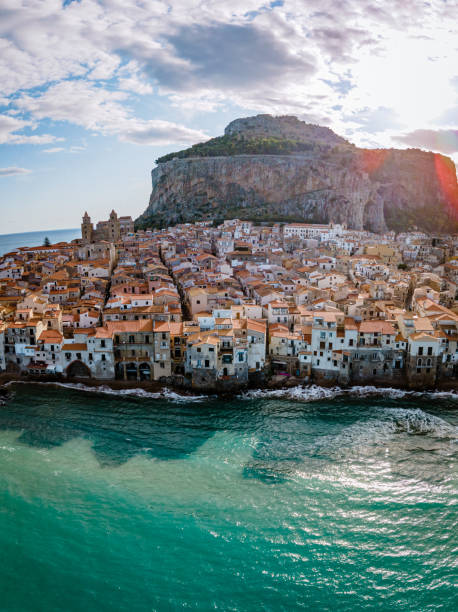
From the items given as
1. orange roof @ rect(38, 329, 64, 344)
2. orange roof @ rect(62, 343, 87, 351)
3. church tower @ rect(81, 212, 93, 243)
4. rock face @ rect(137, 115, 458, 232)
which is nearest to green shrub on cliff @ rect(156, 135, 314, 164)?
rock face @ rect(137, 115, 458, 232)

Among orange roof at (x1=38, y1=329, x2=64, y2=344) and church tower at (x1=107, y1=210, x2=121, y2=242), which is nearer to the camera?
orange roof at (x1=38, y1=329, x2=64, y2=344)

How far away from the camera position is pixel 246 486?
74.9ft

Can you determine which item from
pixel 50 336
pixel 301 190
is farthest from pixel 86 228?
pixel 301 190

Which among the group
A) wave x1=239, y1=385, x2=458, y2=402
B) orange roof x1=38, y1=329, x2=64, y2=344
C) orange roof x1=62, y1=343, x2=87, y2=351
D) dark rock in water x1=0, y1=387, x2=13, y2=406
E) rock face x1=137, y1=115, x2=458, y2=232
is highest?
rock face x1=137, y1=115, x2=458, y2=232

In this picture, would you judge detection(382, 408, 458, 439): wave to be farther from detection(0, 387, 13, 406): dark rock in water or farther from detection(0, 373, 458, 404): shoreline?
detection(0, 387, 13, 406): dark rock in water

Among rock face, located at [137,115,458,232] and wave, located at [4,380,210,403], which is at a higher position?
rock face, located at [137,115,458,232]

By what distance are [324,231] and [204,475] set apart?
6792cm

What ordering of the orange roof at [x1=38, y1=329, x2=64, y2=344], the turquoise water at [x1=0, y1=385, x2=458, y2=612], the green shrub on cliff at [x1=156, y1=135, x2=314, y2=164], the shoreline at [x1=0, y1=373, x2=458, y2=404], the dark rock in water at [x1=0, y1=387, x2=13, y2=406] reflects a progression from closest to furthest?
the turquoise water at [x1=0, y1=385, x2=458, y2=612]
the dark rock in water at [x1=0, y1=387, x2=13, y2=406]
the shoreline at [x1=0, y1=373, x2=458, y2=404]
the orange roof at [x1=38, y1=329, x2=64, y2=344]
the green shrub on cliff at [x1=156, y1=135, x2=314, y2=164]

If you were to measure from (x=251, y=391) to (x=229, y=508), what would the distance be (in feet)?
41.6

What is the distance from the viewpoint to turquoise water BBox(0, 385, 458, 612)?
57.6ft

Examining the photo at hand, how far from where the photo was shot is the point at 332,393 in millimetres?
33312

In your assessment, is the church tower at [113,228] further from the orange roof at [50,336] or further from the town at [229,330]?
the orange roof at [50,336]

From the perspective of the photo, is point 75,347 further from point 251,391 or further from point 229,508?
point 229,508

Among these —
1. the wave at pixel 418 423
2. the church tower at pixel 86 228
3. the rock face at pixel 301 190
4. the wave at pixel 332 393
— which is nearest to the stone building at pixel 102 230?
the church tower at pixel 86 228
